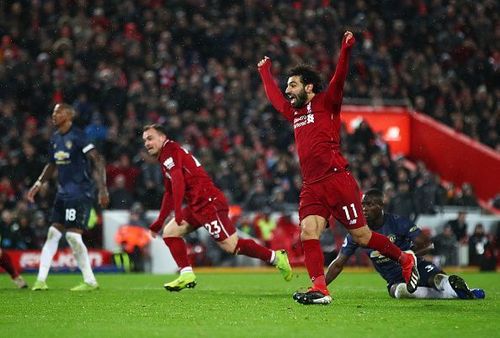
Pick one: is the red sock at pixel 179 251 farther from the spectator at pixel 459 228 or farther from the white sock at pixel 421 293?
the spectator at pixel 459 228

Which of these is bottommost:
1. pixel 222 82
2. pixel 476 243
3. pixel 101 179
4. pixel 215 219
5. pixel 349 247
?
pixel 476 243

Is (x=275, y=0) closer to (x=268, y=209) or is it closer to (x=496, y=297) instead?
(x=268, y=209)

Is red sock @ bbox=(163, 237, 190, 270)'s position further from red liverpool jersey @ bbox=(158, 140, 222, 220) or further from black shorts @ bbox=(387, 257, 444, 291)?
black shorts @ bbox=(387, 257, 444, 291)

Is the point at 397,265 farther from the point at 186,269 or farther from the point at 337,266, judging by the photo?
the point at 186,269

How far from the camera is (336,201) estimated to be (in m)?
9.66

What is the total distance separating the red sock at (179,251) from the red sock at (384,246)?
9.94ft

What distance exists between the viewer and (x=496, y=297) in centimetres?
1125

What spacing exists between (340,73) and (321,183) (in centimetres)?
113

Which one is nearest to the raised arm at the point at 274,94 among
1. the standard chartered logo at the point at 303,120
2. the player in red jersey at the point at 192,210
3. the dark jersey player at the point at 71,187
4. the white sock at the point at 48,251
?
the standard chartered logo at the point at 303,120

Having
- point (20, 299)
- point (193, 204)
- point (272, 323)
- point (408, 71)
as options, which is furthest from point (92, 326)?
point (408, 71)

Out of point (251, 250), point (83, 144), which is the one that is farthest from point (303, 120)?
point (83, 144)

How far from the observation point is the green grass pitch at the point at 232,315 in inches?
286

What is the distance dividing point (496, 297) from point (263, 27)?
16649 millimetres

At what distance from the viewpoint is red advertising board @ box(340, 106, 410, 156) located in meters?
27.0
